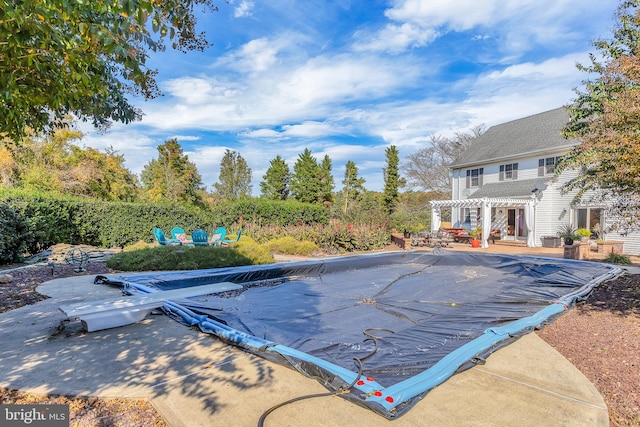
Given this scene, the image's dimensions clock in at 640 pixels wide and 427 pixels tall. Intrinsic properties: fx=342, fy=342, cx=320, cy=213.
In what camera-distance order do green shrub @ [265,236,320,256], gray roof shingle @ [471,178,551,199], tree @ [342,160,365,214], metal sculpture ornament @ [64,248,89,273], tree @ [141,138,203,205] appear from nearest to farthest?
1. metal sculpture ornament @ [64,248,89,273]
2. green shrub @ [265,236,320,256]
3. gray roof shingle @ [471,178,551,199]
4. tree @ [141,138,203,205]
5. tree @ [342,160,365,214]

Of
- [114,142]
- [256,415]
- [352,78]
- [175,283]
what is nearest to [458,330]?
[256,415]

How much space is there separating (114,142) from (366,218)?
54.2 feet

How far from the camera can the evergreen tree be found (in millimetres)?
25891

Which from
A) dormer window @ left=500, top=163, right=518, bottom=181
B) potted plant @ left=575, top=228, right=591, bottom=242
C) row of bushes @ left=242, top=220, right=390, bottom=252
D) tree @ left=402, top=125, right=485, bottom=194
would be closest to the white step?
row of bushes @ left=242, top=220, right=390, bottom=252

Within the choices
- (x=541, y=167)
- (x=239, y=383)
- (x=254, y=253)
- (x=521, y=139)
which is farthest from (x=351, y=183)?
(x=239, y=383)

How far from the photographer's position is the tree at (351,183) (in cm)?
2706

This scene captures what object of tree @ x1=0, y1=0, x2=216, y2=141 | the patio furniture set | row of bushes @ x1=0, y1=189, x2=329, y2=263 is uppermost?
tree @ x1=0, y1=0, x2=216, y2=141

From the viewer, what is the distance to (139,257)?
8.41 m

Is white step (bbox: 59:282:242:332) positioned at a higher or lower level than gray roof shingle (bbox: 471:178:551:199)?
lower

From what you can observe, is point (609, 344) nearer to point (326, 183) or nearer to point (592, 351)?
point (592, 351)

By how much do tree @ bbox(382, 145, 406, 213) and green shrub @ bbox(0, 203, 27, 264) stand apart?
22.0 m

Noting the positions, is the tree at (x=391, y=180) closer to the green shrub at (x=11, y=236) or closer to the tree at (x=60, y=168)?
the tree at (x=60, y=168)

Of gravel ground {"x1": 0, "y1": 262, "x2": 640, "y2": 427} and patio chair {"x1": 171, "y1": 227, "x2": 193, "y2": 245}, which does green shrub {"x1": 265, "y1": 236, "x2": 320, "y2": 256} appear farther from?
gravel ground {"x1": 0, "y1": 262, "x2": 640, "y2": 427}

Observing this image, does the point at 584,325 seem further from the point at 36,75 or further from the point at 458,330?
the point at 36,75
